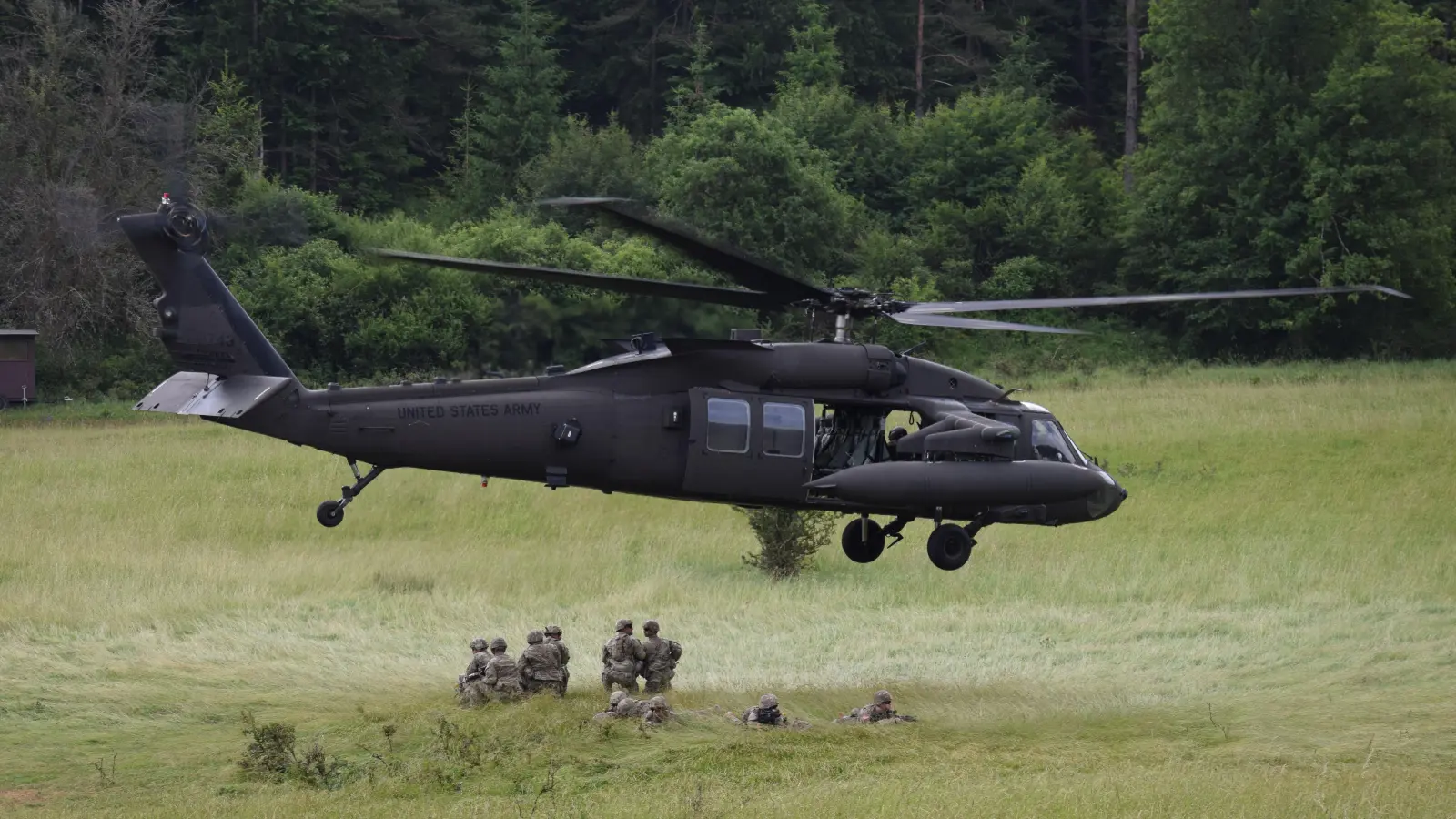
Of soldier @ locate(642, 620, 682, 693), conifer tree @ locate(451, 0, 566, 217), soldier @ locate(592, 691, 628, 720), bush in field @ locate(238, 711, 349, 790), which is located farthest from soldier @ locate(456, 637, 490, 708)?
conifer tree @ locate(451, 0, 566, 217)

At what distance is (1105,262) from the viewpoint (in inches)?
2379

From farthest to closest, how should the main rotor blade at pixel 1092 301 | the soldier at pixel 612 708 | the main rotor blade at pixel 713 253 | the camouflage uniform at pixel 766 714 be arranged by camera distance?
1. the soldier at pixel 612 708
2. the camouflage uniform at pixel 766 714
3. the main rotor blade at pixel 1092 301
4. the main rotor blade at pixel 713 253

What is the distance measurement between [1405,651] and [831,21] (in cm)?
4477

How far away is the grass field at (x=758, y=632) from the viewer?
22188 millimetres

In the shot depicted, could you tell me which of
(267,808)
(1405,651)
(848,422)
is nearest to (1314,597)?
(1405,651)

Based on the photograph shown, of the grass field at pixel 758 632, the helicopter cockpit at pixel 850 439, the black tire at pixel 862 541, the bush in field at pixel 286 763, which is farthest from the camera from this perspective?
the bush in field at pixel 286 763

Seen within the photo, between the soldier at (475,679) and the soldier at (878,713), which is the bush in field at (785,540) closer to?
the soldier at (878,713)

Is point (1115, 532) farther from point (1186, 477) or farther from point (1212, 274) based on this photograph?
point (1212, 274)

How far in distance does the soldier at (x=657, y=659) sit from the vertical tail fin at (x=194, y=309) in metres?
6.74

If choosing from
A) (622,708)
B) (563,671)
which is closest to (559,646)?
(563,671)

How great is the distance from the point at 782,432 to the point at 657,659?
6.26m

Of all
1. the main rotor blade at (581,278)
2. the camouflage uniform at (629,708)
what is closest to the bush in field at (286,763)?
the camouflage uniform at (629,708)

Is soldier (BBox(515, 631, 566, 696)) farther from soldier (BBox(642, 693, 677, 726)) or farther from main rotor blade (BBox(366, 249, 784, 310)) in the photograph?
main rotor blade (BBox(366, 249, 784, 310))

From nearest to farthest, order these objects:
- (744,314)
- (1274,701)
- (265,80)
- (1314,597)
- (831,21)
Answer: (744,314) → (1274,701) → (1314,597) → (265,80) → (831,21)
